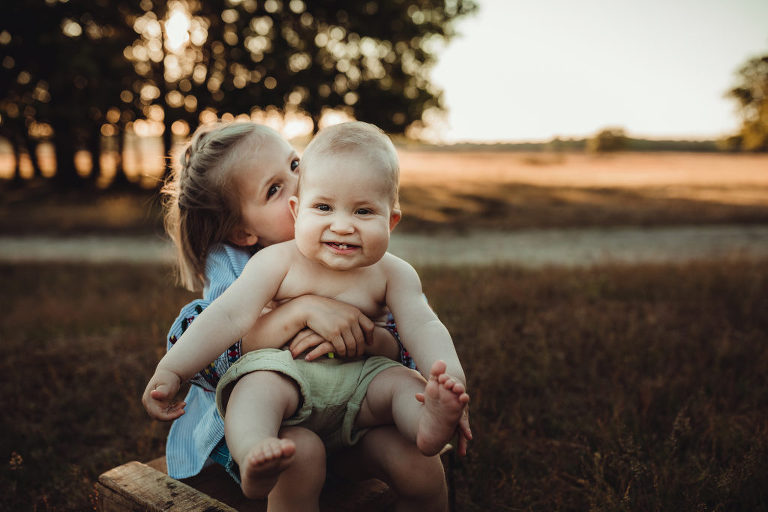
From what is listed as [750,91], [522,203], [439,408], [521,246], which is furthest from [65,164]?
[750,91]

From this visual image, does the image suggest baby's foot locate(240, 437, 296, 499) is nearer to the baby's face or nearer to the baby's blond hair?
the baby's face

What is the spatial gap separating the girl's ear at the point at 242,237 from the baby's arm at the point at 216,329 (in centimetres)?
45

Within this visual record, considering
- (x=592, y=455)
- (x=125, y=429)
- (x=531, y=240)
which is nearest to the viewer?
(x=592, y=455)

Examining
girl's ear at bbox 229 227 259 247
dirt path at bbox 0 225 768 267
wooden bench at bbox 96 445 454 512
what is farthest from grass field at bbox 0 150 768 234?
wooden bench at bbox 96 445 454 512

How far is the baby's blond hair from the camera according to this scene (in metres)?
1.73

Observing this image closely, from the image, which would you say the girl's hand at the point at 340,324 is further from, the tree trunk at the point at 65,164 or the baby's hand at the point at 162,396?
the tree trunk at the point at 65,164

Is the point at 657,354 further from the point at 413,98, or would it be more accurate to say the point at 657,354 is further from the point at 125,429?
the point at 413,98

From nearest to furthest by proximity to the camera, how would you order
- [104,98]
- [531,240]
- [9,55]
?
[531,240], [9,55], [104,98]

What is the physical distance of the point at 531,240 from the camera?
38.9ft

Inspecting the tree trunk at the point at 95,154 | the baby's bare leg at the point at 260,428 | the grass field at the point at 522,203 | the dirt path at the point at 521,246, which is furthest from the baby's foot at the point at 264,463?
the tree trunk at the point at 95,154

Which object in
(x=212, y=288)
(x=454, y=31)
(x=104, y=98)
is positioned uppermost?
(x=454, y=31)

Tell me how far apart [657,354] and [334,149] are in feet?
10.7

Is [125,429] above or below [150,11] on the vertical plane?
below

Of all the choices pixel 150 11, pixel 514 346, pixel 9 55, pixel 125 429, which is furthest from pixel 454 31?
pixel 125 429
